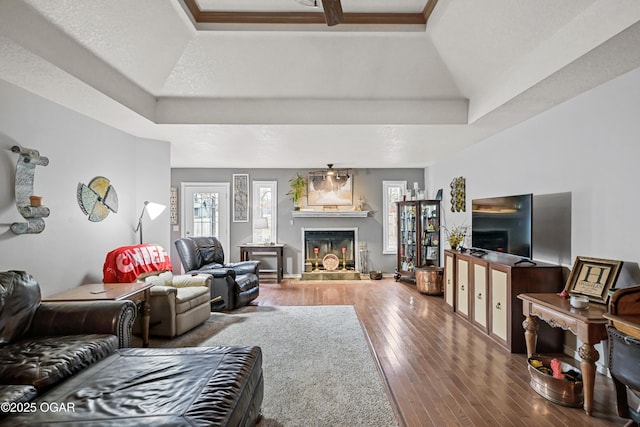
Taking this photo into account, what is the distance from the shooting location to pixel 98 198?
3.70 meters

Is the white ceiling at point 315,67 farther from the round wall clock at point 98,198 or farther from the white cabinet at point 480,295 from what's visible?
the white cabinet at point 480,295

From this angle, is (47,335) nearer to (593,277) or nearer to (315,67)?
(315,67)

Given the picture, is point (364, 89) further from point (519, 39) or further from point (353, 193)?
point (353, 193)

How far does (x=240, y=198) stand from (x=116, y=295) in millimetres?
4573

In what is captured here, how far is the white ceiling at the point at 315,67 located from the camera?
2264 millimetres

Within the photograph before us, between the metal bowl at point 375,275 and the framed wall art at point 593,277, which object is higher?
the framed wall art at point 593,277

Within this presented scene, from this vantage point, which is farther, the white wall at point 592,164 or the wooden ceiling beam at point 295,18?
the wooden ceiling beam at point 295,18

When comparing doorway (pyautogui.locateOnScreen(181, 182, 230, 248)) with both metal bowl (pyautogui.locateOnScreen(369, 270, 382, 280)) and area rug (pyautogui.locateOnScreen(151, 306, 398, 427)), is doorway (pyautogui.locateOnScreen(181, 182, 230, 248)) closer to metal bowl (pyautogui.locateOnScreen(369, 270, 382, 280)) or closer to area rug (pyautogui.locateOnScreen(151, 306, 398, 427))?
area rug (pyautogui.locateOnScreen(151, 306, 398, 427))

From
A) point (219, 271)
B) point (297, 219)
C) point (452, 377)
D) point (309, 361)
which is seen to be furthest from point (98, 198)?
point (297, 219)

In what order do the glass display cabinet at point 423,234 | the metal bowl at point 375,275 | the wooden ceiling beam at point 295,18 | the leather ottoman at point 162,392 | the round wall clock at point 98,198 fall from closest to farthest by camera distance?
the leather ottoman at point 162,392 → the wooden ceiling beam at point 295,18 → the round wall clock at point 98,198 → the glass display cabinet at point 423,234 → the metal bowl at point 375,275

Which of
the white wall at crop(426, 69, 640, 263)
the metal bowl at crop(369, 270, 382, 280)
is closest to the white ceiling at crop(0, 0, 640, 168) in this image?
the white wall at crop(426, 69, 640, 263)

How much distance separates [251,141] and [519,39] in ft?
10.9

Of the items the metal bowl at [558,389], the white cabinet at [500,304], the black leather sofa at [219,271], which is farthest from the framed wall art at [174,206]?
the metal bowl at [558,389]

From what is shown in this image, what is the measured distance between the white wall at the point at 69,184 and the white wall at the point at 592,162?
15.0 ft
